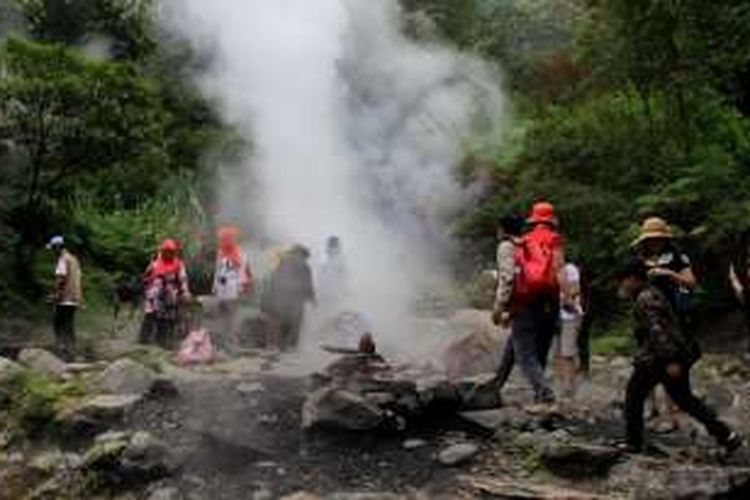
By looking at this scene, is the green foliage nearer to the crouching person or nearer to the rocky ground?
the rocky ground

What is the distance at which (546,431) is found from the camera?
9406 mm

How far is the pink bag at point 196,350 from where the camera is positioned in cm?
1272

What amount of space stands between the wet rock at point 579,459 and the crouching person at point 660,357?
335 millimetres

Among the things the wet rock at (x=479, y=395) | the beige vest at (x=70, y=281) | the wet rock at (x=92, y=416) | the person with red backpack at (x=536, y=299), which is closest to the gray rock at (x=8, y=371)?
the wet rock at (x=92, y=416)

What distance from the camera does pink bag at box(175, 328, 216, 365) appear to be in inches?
501

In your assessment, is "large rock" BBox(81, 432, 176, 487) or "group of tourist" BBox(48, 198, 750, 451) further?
"large rock" BBox(81, 432, 176, 487)

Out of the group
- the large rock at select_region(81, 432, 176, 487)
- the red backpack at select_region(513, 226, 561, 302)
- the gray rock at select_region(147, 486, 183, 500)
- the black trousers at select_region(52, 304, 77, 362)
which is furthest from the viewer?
the black trousers at select_region(52, 304, 77, 362)

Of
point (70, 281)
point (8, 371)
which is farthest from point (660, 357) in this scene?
point (70, 281)

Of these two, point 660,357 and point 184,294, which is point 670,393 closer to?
point 660,357

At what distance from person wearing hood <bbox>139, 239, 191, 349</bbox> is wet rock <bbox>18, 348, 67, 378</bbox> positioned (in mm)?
1511

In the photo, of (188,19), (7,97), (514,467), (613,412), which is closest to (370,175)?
(188,19)

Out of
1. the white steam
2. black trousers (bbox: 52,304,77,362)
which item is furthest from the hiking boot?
the white steam

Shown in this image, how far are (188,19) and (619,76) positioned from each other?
8.84 meters

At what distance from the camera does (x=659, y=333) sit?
8.35m
